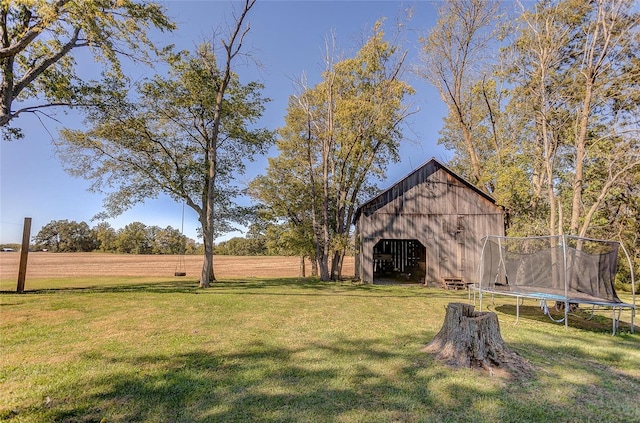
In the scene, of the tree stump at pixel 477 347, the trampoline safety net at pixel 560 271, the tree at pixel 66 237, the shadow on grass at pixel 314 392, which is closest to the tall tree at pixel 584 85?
the trampoline safety net at pixel 560 271

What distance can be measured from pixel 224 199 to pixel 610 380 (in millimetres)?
16484

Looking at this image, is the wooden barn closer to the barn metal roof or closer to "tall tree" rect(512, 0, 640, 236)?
the barn metal roof

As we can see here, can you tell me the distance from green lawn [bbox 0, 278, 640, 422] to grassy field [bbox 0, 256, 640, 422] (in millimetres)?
18

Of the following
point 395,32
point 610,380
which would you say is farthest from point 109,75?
point 610,380

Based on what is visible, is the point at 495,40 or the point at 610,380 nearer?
the point at 610,380

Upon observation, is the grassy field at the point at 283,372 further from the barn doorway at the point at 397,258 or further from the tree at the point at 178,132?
the barn doorway at the point at 397,258

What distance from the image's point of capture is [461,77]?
17297mm

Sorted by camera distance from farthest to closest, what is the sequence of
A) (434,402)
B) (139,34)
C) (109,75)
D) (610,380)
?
(109,75), (139,34), (610,380), (434,402)

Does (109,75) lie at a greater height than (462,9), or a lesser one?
lesser

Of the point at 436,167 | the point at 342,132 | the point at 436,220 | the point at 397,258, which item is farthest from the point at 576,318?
the point at 342,132

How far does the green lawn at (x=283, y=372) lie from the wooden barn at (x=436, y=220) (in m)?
8.40

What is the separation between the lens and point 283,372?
3.86 meters

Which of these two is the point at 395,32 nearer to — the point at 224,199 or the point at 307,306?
the point at 224,199

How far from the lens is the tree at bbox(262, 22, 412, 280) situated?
17094 mm
